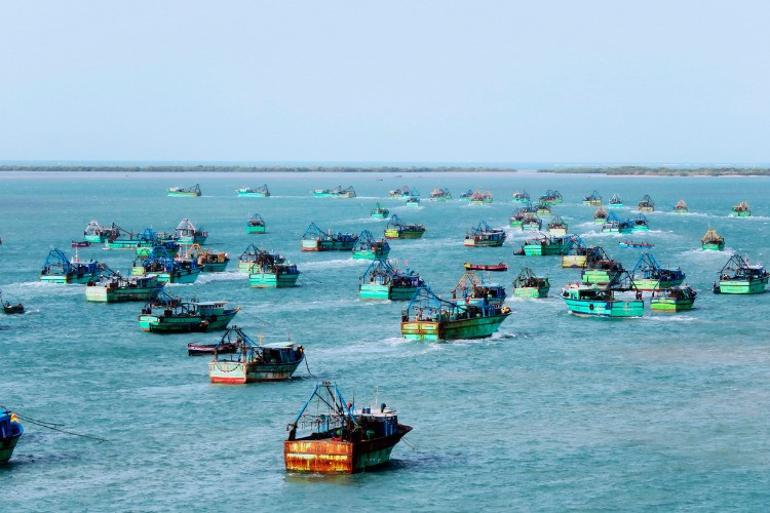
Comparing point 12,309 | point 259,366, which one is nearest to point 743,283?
point 259,366

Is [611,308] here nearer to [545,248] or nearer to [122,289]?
[122,289]

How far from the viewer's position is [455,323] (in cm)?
10238

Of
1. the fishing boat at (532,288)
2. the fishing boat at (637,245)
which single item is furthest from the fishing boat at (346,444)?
the fishing boat at (637,245)

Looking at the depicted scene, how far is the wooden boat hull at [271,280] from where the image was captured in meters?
141

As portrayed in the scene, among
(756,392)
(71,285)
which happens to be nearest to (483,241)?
(71,285)

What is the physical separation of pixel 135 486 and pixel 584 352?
45.2 m

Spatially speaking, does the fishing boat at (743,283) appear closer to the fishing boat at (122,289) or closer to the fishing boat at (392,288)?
the fishing boat at (392,288)

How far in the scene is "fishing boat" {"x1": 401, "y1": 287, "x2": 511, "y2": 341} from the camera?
101500mm

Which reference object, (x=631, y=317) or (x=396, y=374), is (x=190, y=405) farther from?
(x=631, y=317)

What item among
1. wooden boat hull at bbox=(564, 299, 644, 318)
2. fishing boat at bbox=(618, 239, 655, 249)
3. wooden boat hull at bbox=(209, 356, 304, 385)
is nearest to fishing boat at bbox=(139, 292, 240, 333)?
wooden boat hull at bbox=(209, 356, 304, 385)

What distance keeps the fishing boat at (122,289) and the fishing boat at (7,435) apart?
6390cm

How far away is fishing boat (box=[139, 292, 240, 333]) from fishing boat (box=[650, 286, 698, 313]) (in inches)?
1534

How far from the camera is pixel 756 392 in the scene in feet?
267

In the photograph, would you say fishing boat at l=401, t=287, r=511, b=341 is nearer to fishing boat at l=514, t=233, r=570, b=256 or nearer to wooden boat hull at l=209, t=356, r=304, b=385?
wooden boat hull at l=209, t=356, r=304, b=385
